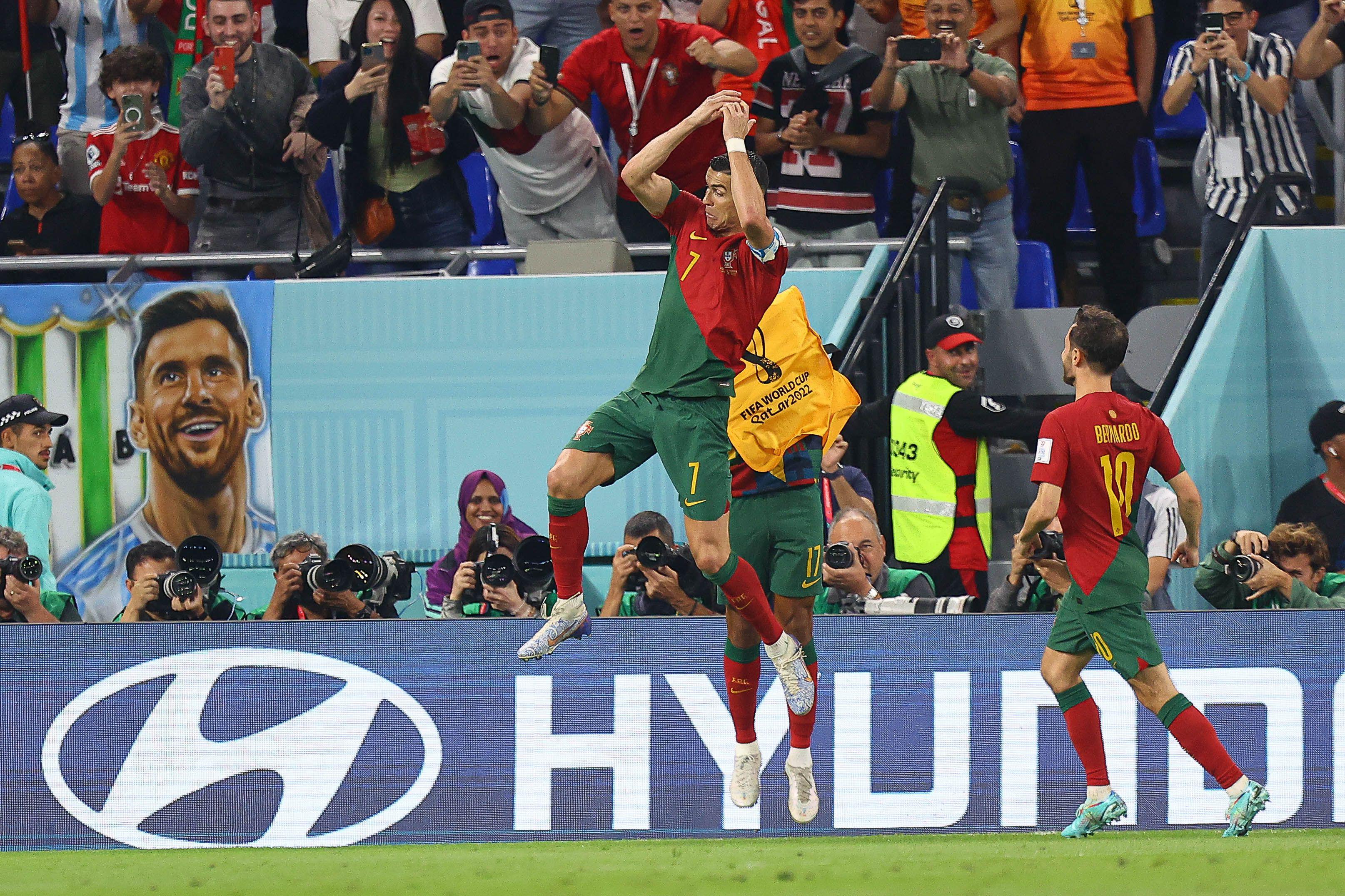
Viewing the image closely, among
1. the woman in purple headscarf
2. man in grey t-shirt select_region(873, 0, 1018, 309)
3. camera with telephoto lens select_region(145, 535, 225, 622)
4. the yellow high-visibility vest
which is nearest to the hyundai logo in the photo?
camera with telephoto lens select_region(145, 535, 225, 622)

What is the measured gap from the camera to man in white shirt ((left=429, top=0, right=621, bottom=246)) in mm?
10547

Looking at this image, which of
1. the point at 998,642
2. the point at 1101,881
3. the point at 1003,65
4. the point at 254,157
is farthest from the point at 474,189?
the point at 1101,881

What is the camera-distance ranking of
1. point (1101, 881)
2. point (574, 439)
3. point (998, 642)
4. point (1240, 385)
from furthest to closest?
point (1240, 385), point (998, 642), point (574, 439), point (1101, 881)

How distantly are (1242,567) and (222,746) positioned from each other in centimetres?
473

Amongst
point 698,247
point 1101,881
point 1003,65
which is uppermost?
point 1003,65

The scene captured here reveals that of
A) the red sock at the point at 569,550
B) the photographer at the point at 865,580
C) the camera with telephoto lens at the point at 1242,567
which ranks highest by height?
the red sock at the point at 569,550

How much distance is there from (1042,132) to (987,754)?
14.7 feet

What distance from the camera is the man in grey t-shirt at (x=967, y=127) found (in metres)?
10.5

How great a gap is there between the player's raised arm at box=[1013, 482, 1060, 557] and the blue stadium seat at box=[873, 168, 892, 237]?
505 cm

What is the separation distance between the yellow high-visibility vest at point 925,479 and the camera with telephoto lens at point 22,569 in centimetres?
437

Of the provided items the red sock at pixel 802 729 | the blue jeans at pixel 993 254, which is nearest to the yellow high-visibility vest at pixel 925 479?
the blue jeans at pixel 993 254

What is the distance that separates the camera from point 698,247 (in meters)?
6.98

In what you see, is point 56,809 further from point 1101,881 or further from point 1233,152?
point 1233,152

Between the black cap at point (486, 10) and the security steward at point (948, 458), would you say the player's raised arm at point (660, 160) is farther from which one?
the black cap at point (486, 10)
